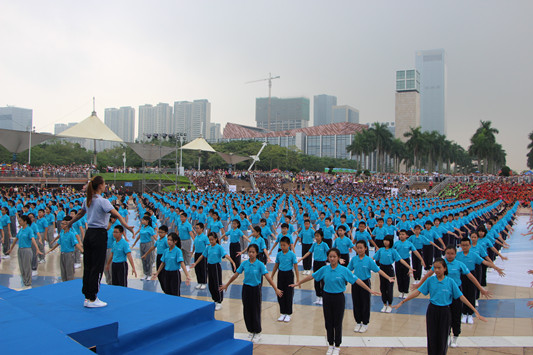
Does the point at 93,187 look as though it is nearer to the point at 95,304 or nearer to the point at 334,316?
the point at 95,304

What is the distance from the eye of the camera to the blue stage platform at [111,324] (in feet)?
9.49

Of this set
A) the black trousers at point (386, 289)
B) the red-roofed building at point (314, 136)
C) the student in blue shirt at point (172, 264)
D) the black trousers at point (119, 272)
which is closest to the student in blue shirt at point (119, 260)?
the black trousers at point (119, 272)

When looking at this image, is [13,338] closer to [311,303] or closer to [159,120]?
[311,303]

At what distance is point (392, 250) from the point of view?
716 centimetres

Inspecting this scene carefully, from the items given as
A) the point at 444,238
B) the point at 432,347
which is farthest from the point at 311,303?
the point at 444,238

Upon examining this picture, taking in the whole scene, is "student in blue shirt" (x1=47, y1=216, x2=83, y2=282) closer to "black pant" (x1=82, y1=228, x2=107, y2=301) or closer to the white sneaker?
"black pant" (x1=82, y1=228, x2=107, y2=301)

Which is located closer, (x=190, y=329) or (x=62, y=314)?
(x=62, y=314)

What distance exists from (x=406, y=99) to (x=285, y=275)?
151 metres

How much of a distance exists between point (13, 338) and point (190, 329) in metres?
1.63

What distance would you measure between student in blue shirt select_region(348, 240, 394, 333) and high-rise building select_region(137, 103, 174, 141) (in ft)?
290

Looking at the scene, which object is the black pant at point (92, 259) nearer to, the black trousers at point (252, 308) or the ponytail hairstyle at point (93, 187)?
the ponytail hairstyle at point (93, 187)

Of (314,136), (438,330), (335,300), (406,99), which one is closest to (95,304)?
(335,300)

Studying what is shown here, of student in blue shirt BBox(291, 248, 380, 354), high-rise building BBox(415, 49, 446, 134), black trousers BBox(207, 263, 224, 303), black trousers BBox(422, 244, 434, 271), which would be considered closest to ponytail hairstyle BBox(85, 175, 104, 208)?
student in blue shirt BBox(291, 248, 380, 354)

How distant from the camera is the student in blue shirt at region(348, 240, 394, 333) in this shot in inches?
240
